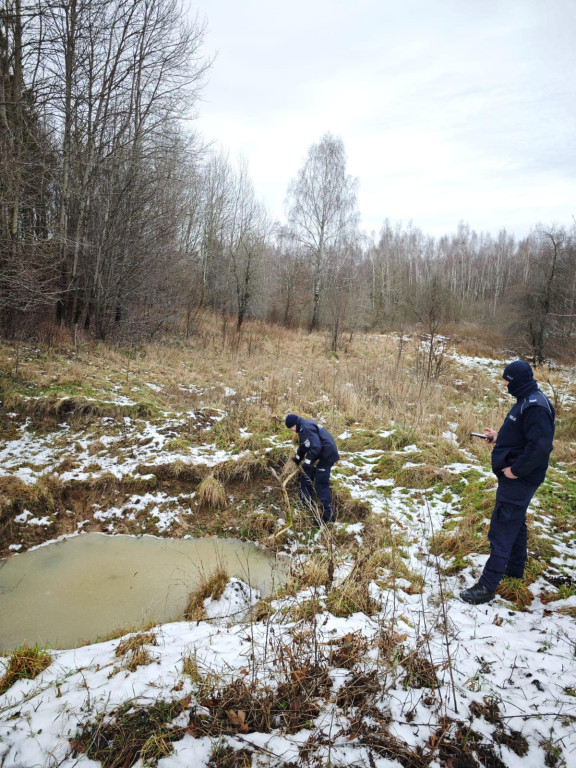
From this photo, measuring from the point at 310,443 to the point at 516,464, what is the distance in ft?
8.07

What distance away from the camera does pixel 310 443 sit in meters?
4.81

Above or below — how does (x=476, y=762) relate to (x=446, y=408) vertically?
below

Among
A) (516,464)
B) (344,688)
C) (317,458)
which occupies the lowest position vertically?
(344,688)

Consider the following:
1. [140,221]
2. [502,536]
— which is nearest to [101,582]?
[502,536]

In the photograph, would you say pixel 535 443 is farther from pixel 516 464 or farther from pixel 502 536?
pixel 502 536

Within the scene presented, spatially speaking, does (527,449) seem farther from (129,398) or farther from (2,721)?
(129,398)

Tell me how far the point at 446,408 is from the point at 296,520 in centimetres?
519

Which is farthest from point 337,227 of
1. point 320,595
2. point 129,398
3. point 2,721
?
point 2,721

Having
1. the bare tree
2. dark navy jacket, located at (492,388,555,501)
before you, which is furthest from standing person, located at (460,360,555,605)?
the bare tree

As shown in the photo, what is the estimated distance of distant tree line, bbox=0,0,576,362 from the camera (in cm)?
795

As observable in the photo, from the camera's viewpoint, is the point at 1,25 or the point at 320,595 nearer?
the point at 320,595

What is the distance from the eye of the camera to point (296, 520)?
514cm

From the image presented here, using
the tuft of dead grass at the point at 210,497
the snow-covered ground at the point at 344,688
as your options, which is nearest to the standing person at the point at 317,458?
the tuft of dead grass at the point at 210,497

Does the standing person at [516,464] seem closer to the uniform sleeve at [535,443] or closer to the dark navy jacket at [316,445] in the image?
the uniform sleeve at [535,443]
